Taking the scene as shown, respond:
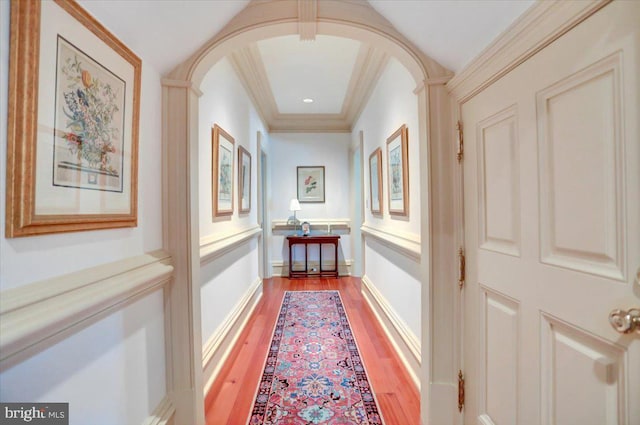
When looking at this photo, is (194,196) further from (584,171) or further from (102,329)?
(584,171)

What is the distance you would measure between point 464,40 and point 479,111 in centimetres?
30

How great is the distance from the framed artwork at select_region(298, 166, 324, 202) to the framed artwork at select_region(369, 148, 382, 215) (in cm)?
155

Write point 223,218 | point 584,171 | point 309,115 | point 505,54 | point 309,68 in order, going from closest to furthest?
1. point 584,171
2. point 505,54
3. point 223,218
4. point 309,68
5. point 309,115

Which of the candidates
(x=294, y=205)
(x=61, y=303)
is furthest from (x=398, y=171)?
(x=294, y=205)

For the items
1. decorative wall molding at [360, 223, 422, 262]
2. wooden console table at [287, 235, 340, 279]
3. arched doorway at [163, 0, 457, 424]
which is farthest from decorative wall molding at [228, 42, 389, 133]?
wooden console table at [287, 235, 340, 279]

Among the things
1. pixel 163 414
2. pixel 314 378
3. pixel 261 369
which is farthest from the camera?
pixel 261 369

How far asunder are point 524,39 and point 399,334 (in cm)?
199

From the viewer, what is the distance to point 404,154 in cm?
205

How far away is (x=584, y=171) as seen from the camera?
0.76m

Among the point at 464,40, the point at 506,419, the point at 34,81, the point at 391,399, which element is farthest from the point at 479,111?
the point at 391,399

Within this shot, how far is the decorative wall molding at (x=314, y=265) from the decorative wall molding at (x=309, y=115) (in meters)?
2.28

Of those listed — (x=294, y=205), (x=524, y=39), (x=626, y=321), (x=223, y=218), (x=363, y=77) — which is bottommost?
(x=626, y=321)

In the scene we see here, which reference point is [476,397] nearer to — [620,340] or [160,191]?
[620,340]

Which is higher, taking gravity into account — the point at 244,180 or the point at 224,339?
the point at 244,180
